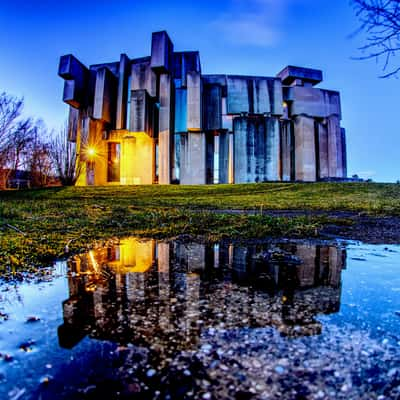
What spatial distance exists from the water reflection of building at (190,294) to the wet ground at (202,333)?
11 millimetres

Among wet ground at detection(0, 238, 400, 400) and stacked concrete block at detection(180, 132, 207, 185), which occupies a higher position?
stacked concrete block at detection(180, 132, 207, 185)

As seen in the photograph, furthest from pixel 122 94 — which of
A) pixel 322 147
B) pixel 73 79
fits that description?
pixel 322 147

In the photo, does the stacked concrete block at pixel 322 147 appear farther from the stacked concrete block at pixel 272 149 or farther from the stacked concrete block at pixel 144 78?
the stacked concrete block at pixel 144 78

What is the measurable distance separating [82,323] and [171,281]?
0.88 m

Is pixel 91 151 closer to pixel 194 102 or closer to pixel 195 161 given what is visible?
pixel 195 161

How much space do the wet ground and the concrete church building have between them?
768 inches

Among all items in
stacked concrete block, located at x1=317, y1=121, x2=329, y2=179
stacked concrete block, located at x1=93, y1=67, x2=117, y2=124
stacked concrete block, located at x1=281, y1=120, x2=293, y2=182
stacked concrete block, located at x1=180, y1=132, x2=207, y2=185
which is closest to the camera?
stacked concrete block, located at x1=93, y1=67, x2=117, y2=124

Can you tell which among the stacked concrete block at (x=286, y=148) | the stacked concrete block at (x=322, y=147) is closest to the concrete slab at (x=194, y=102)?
the stacked concrete block at (x=286, y=148)

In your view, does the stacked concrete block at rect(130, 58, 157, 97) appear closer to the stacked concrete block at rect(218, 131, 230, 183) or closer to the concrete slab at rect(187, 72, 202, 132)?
the concrete slab at rect(187, 72, 202, 132)

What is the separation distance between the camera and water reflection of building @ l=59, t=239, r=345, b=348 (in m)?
1.52

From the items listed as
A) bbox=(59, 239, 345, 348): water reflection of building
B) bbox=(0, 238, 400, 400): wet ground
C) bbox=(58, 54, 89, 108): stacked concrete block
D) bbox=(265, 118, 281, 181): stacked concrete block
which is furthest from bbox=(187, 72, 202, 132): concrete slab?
bbox=(0, 238, 400, 400): wet ground

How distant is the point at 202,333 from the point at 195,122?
2042cm

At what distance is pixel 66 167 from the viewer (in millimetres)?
20922

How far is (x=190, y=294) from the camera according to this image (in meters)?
2.02
